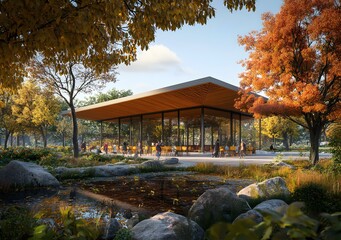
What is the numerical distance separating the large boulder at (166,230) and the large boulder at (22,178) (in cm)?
668

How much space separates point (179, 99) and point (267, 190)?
65.9ft

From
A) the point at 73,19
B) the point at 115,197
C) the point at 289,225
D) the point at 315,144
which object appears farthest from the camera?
the point at 315,144

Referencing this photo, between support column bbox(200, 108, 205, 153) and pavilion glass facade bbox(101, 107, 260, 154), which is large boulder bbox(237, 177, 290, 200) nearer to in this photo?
pavilion glass facade bbox(101, 107, 260, 154)

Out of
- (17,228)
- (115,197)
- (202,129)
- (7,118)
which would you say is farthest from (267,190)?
(7,118)

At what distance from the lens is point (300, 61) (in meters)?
14.7

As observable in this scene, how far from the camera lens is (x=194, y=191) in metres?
8.64

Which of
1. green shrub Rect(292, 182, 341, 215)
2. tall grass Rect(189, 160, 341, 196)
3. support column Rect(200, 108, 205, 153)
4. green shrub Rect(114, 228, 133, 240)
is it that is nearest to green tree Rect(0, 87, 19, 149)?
support column Rect(200, 108, 205, 153)

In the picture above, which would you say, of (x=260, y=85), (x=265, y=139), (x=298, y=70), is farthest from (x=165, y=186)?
(x=265, y=139)

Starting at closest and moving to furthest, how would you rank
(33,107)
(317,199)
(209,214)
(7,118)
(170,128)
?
(209,214)
(317,199)
(170,128)
(7,118)
(33,107)

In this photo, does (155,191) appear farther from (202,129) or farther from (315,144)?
(202,129)

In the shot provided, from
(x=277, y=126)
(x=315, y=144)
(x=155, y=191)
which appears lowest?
(x=155, y=191)

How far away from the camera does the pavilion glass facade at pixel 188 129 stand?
30156 millimetres

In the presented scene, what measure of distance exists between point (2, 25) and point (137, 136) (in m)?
34.0

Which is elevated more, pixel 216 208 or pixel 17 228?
pixel 17 228
